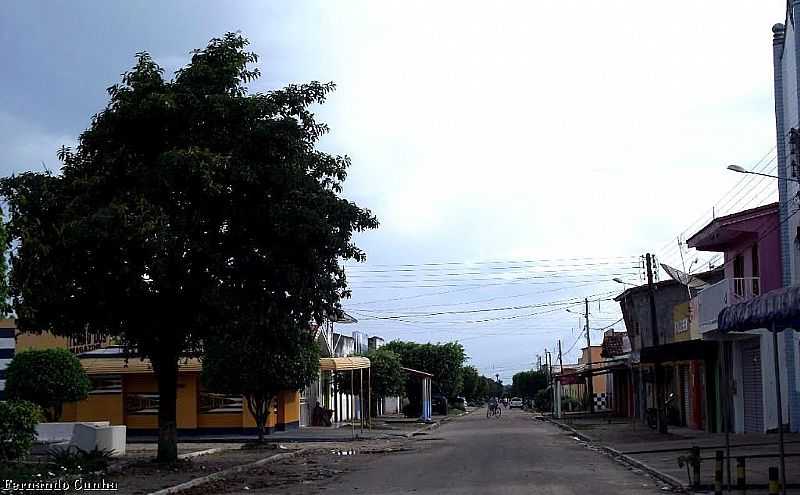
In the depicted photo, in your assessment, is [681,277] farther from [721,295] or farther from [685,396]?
[721,295]

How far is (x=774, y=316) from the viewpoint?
14555 mm

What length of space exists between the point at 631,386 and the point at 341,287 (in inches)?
1719

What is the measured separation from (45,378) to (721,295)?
72.3 ft

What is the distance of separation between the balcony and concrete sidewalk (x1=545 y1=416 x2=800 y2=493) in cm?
384

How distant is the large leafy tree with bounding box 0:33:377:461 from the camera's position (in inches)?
825

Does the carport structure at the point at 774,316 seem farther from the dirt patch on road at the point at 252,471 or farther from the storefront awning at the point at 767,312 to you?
the dirt patch on road at the point at 252,471

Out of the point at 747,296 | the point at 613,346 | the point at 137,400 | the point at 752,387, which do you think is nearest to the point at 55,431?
the point at 137,400

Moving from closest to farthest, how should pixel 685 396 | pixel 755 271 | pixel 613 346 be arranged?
pixel 755 271, pixel 685 396, pixel 613 346

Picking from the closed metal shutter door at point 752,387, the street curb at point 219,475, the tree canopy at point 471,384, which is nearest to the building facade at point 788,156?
the closed metal shutter door at point 752,387

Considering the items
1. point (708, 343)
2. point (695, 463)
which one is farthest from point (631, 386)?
point (695, 463)

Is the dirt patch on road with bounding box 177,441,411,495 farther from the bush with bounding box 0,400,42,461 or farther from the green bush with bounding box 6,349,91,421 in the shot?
the green bush with bounding box 6,349,91,421

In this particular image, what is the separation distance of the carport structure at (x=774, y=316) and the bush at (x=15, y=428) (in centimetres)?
1030

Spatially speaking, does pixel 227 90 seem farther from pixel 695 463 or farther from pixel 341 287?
pixel 695 463

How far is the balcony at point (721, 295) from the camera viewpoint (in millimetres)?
31906
